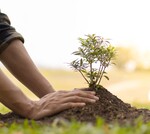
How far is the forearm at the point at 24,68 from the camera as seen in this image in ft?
14.8

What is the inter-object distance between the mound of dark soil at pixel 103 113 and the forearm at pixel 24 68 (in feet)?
1.47

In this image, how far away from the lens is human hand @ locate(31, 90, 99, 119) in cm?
398

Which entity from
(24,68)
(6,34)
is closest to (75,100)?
(24,68)

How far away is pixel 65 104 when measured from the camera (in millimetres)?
3982

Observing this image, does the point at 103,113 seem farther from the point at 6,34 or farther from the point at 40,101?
the point at 6,34

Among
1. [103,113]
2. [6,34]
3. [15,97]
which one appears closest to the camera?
[103,113]

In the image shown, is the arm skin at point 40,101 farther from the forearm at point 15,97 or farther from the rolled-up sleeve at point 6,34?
the rolled-up sleeve at point 6,34

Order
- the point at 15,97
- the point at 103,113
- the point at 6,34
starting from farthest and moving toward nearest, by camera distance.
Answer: the point at 6,34
the point at 15,97
the point at 103,113

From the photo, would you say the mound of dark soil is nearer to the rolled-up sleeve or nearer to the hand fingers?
the hand fingers

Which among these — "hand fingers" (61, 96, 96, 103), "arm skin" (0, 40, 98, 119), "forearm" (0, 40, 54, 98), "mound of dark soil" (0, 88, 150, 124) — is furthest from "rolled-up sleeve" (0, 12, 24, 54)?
"hand fingers" (61, 96, 96, 103)

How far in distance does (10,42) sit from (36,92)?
1.77 feet

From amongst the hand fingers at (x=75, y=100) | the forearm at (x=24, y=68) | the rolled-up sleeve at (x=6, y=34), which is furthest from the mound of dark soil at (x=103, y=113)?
the rolled-up sleeve at (x=6, y=34)

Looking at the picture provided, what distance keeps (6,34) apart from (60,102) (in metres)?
0.91

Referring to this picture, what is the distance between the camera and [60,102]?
4012 mm
